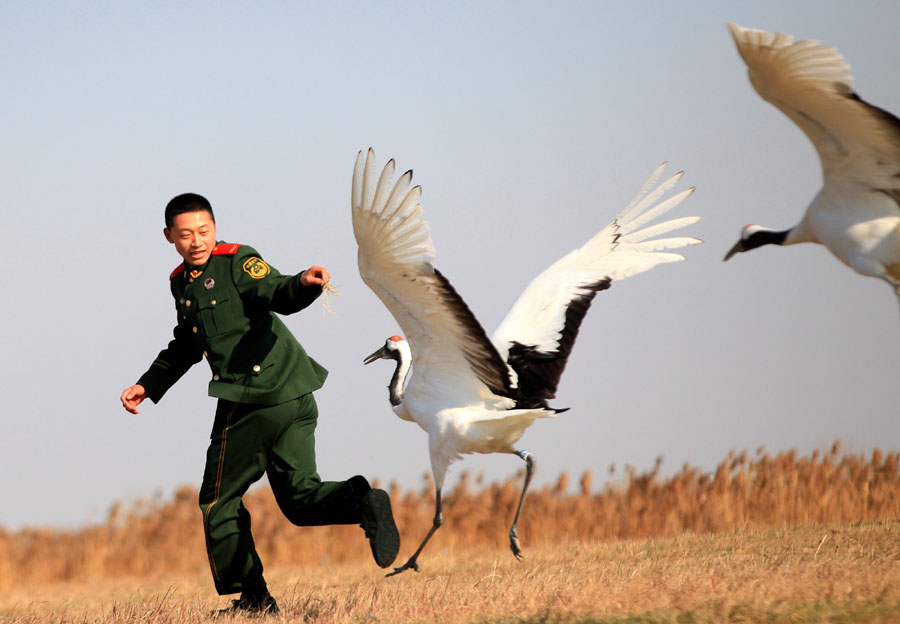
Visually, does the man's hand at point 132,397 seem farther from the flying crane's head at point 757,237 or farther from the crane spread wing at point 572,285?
the flying crane's head at point 757,237

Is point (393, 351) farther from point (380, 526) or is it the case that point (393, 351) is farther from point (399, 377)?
point (380, 526)

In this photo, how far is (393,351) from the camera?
8.77 metres

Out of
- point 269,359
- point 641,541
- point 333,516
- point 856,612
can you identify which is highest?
point 269,359

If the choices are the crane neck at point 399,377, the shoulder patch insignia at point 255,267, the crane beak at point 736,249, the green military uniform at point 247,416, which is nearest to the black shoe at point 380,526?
the green military uniform at point 247,416

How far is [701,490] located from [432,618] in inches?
193

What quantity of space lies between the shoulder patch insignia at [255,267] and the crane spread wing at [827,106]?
113 inches

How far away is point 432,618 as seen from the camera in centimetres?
576

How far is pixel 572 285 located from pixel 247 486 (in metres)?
2.97

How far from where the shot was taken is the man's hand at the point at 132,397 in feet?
21.1

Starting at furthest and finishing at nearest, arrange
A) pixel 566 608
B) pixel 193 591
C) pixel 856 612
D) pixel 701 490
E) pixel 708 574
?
1. pixel 701 490
2. pixel 193 591
3. pixel 708 574
4. pixel 566 608
5. pixel 856 612

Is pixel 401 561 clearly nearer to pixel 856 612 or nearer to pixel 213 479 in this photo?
pixel 213 479

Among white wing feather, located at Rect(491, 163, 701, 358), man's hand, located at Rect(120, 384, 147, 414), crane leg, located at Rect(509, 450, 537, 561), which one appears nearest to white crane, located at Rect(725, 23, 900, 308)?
white wing feather, located at Rect(491, 163, 701, 358)

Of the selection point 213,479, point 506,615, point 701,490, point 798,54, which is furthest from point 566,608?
point 701,490

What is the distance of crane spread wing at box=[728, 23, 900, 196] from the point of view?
229 inches
